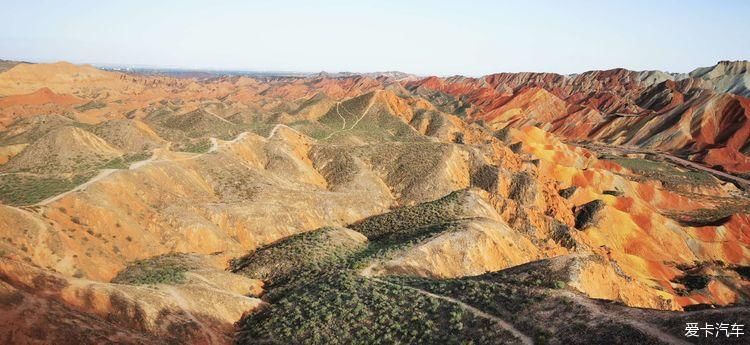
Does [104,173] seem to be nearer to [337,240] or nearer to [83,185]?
[83,185]

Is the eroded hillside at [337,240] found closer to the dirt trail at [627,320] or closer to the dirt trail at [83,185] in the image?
the dirt trail at [627,320]

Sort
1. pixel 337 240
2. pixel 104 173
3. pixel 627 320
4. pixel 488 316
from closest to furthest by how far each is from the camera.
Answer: pixel 627 320, pixel 488 316, pixel 337 240, pixel 104 173

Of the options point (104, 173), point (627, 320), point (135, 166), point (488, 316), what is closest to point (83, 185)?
point (104, 173)

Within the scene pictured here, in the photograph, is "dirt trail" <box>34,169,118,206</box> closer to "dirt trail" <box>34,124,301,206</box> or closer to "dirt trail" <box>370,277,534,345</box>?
"dirt trail" <box>34,124,301,206</box>

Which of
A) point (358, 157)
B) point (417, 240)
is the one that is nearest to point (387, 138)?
point (358, 157)

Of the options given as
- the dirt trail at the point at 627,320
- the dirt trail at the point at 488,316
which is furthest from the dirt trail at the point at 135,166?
the dirt trail at the point at 627,320

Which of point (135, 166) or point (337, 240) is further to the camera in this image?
point (135, 166)

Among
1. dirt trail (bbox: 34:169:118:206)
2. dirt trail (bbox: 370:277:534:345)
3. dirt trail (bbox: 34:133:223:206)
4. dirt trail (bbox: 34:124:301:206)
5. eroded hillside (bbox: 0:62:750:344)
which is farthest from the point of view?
dirt trail (bbox: 34:124:301:206)

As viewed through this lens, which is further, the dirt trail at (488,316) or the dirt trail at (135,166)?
the dirt trail at (135,166)

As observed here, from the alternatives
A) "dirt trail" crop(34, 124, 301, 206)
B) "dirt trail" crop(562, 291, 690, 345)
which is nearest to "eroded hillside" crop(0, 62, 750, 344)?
"dirt trail" crop(562, 291, 690, 345)
